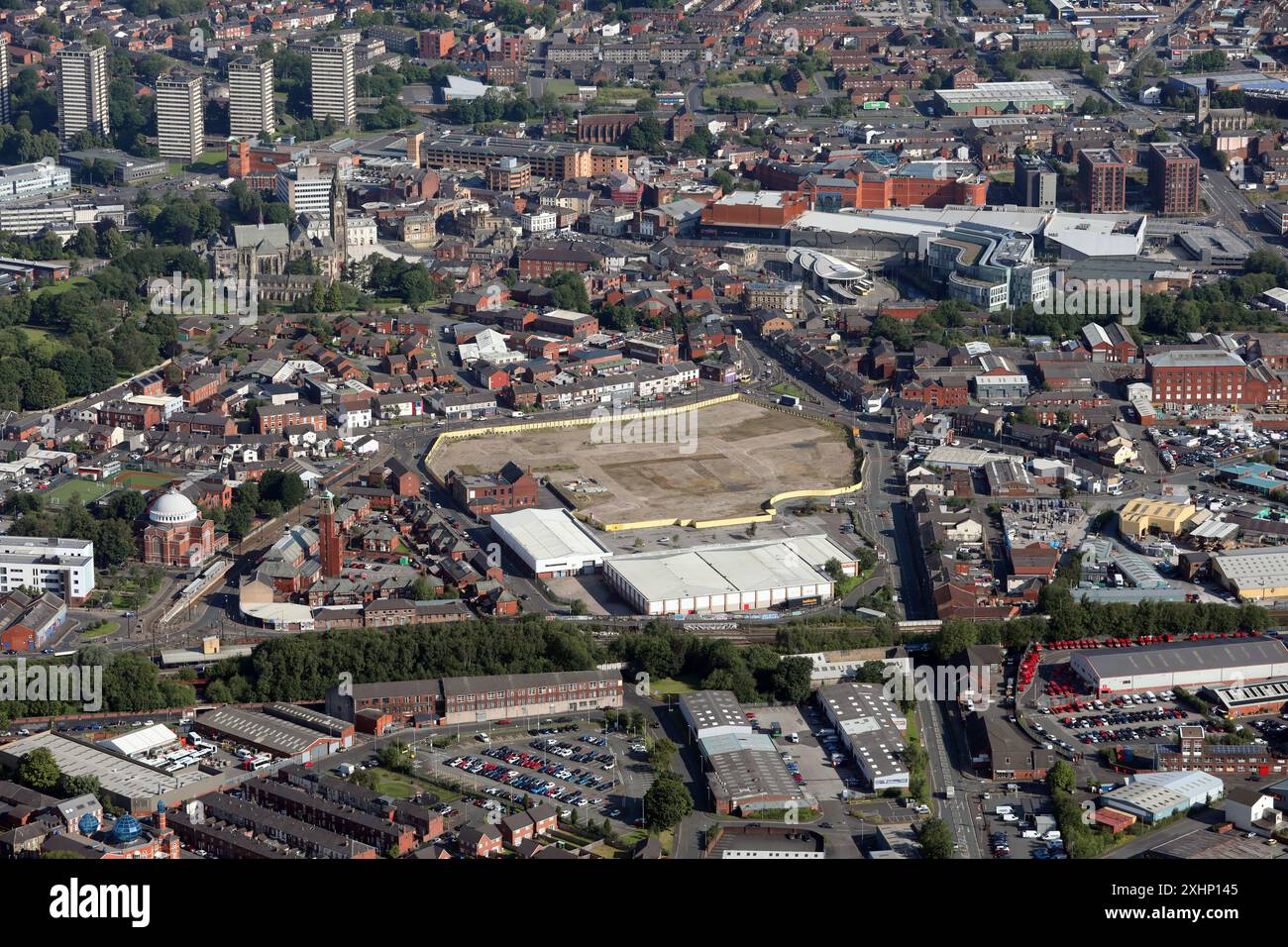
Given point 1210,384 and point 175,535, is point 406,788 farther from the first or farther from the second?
point 1210,384

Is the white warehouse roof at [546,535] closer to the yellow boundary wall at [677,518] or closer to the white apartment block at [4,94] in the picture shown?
the yellow boundary wall at [677,518]

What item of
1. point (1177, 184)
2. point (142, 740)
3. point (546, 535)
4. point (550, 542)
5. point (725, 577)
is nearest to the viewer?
point (142, 740)

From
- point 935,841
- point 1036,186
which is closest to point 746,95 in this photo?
point 1036,186

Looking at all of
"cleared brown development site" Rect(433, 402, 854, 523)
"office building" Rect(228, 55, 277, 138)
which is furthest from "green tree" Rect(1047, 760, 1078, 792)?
"office building" Rect(228, 55, 277, 138)

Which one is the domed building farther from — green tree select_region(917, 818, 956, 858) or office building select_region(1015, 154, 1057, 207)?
office building select_region(1015, 154, 1057, 207)

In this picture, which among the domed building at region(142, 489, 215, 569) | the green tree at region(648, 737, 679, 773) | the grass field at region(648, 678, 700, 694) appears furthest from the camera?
the domed building at region(142, 489, 215, 569)
